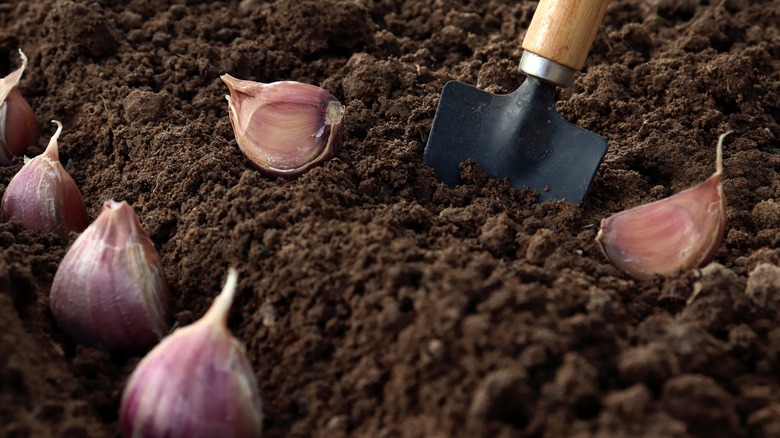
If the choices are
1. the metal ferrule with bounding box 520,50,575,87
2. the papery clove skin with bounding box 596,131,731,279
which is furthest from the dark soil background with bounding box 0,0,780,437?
the metal ferrule with bounding box 520,50,575,87

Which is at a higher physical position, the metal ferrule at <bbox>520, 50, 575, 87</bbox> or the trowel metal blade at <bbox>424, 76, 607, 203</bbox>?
the metal ferrule at <bbox>520, 50, 575, 87</bbox>

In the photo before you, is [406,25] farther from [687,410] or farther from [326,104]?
[687,410]

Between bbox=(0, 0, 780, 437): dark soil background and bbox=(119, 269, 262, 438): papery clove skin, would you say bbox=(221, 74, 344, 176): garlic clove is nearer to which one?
bbox=(0, 0, 780, 437): dark soil background

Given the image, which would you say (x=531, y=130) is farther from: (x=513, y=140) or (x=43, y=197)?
(x=43, y=197)

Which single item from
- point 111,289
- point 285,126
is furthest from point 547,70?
point 111,289

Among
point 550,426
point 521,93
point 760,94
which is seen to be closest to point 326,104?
point 521,93

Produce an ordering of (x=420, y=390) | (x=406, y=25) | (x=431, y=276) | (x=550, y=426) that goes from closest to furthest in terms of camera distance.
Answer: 1. (x=550, y=426)
2. (x=420, y=390)
3. (x=431, y=276)
4. (x=406, y=25)

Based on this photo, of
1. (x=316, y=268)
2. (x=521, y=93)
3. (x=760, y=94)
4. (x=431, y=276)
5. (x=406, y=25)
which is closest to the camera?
(x=431, y=276)
